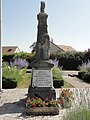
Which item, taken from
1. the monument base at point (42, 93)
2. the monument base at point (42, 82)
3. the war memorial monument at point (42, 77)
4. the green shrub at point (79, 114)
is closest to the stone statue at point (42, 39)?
the war memorial monument at point (42, 77)

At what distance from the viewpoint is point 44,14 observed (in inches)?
368

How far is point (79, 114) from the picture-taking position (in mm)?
4211

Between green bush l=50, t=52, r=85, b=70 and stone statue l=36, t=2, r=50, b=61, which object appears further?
green bush l=50, t=52, r=85, b=70

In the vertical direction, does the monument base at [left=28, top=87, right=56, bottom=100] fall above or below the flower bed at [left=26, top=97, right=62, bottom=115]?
above

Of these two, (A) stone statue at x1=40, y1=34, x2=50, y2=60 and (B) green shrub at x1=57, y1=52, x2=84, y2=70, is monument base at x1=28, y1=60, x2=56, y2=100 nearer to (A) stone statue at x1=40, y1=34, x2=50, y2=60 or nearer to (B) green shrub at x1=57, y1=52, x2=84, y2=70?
(A) stone statue at x1=40, y1=34, x2=50, y2=60

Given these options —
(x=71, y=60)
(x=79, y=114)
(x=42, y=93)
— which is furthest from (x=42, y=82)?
(x=71, y=60)

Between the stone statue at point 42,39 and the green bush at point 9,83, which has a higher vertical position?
the stone statue at point 42,39

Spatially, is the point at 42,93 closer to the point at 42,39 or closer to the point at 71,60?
the point at 42,39

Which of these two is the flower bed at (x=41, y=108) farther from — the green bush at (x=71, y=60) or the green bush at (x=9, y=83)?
the green bush at (x=71, y=60)

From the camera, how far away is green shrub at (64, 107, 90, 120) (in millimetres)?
4152

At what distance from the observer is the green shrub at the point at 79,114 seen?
4152mm

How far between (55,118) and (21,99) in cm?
330

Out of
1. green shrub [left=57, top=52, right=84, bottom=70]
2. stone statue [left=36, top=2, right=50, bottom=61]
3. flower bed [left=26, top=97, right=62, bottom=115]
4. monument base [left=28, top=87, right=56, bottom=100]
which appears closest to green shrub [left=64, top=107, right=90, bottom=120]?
flower bed [left=26, top=97, right=62, bottom=115]

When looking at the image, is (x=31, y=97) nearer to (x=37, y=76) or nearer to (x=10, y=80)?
(x=37, y=76)
